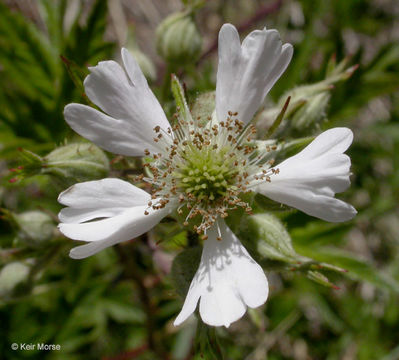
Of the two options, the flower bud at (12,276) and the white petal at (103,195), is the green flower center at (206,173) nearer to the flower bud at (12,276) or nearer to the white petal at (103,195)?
the white petal at (103,195)

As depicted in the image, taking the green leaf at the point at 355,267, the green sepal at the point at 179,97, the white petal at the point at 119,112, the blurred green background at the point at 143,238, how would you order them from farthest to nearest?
the green leaf at the point at 355,267 → the blurred green background at the point at 143,238 → the green sepal at the point at 179,97 → the white petal at the point at 119,112

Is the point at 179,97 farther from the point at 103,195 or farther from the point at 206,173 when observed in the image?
the point at 103,195

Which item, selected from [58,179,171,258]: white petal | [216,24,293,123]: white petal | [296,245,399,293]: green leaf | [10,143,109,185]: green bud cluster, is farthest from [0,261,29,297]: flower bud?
[296,245,399,293]: green leaf

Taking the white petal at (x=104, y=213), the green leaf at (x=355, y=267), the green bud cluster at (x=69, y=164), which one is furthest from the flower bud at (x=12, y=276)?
the green leaf at (x=355, y=267)

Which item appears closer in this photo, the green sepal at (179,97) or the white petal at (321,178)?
the white petal at (321,178)

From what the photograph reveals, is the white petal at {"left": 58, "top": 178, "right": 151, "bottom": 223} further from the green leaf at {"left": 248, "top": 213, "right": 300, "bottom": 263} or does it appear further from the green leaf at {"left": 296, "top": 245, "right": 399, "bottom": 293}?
the green leaf at {"left": 296, "top": 245, "right": 399, "bottom": 293}
